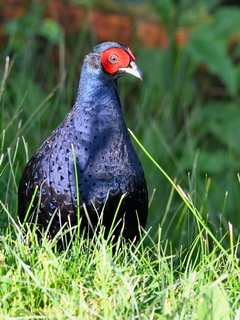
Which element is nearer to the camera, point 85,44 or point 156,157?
point 156,157

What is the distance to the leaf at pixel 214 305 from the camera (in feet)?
6.92

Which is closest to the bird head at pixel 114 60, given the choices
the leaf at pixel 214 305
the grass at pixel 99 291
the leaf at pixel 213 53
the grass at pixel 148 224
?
the grass at pixel 148 224

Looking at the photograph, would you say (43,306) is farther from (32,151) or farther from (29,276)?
(32,151)

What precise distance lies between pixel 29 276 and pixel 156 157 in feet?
7.31

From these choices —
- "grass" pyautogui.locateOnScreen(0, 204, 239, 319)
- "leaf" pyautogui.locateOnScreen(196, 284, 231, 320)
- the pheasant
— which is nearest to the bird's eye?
the pheasant

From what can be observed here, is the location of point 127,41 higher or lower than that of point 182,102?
higher

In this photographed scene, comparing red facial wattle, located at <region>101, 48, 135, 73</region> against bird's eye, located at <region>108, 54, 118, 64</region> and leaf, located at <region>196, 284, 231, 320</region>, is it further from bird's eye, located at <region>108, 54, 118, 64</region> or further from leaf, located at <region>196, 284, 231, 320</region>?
leaf, located at <region>196, 284, 231, 320</region>

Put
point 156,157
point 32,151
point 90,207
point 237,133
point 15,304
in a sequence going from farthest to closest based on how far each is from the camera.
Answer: point 237,133 → point 156,157 → point 32,151 → point 90,207 → point 15,304

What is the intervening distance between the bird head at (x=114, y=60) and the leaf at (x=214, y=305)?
3.50ft

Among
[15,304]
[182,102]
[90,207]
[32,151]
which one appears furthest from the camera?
[182,102]

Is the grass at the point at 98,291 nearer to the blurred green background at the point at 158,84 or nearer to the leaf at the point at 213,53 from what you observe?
the blurred green background at the point at 158,84

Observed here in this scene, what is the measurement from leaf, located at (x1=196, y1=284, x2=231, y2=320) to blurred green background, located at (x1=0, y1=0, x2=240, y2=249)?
57.5 inches

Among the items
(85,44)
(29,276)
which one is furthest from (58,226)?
(85,44)

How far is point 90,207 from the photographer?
9.27ft
